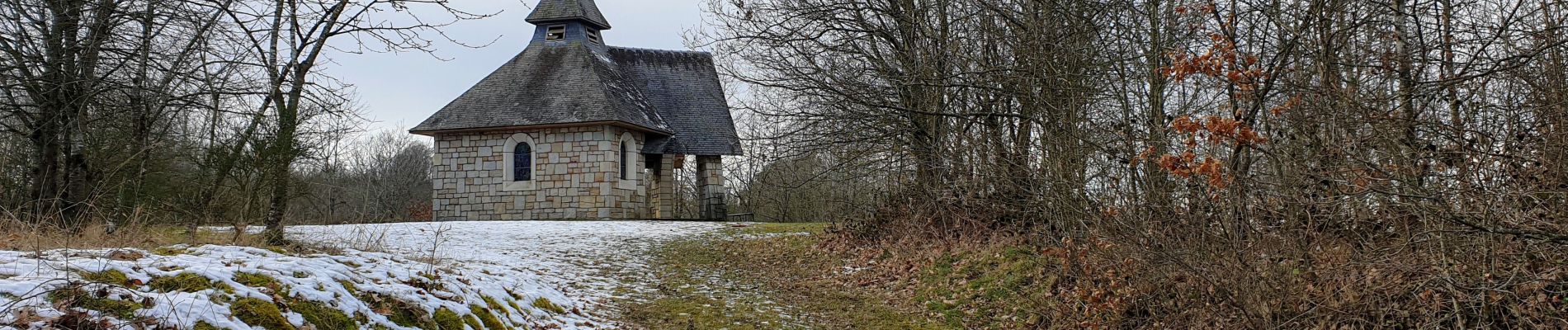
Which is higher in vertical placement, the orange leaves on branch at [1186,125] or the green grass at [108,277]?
the orange leaves on branch at [1186,125]

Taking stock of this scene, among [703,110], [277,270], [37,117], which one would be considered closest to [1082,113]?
[277,270]

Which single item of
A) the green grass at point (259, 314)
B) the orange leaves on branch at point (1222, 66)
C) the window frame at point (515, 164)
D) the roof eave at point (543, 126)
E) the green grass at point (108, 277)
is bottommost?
the green grass at point (259, 314)

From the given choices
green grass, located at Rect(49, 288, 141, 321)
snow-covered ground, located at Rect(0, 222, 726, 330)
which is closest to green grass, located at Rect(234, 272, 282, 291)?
snow-covered ground, located at Rect(0, 222, 726, 330)

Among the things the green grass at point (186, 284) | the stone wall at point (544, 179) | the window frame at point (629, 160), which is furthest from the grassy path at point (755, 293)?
the window frame at point (629, 160)

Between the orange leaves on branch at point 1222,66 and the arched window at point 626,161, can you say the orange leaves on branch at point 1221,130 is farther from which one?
the arched window at point 626,161

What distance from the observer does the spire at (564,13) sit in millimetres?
22109

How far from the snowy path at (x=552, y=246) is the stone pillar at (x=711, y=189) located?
4.66 meters

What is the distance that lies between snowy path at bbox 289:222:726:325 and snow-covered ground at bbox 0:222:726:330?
5cm

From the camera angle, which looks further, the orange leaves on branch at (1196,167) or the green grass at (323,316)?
the orange leaves on branch at (1196,167)

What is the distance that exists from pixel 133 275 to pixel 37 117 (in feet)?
18.4

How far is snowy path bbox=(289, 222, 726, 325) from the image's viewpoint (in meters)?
8.93

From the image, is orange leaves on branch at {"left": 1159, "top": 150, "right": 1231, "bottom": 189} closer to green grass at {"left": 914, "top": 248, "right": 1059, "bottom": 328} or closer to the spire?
green grass at {"left": 914, "top": 248, "right": 1059, "bottom": 328}

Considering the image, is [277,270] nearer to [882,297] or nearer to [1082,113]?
[882,297]

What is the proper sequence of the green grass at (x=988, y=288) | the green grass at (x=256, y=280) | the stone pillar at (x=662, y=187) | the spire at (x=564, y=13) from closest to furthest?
1. the green grass at (x=256, y=280)
2. the green grass at (x=988, y=288)
3. the stone pillar at (x=662, y=187)
4. the spire at (x=564, y=13)
